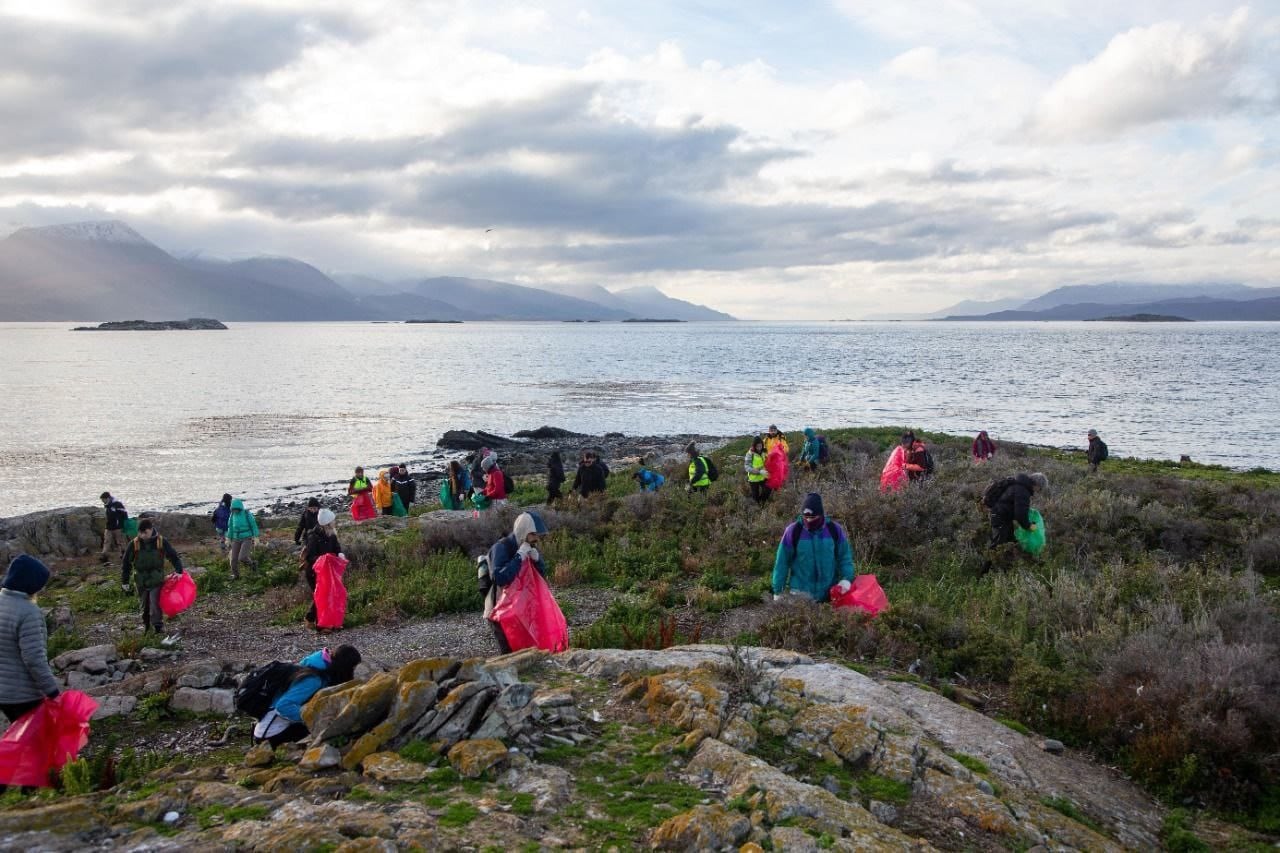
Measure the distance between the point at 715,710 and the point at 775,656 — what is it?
181cm

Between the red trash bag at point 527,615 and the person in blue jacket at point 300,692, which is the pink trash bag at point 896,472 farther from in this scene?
the person in blue jacket at point 300,692

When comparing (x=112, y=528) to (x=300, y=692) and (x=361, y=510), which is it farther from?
(x=300, y=692)

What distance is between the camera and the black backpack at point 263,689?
593cm

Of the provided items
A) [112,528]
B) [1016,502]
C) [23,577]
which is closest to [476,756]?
[23,577]

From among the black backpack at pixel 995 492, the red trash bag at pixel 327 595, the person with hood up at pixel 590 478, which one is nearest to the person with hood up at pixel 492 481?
the person with hood up at pixel 590 478

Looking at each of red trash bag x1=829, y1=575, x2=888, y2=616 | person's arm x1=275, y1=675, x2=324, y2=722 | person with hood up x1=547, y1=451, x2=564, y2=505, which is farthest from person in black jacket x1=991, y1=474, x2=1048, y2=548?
person with hood up x1=547, y1=451, x2=564, y2=505

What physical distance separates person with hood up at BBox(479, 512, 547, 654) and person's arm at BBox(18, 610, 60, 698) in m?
3.80

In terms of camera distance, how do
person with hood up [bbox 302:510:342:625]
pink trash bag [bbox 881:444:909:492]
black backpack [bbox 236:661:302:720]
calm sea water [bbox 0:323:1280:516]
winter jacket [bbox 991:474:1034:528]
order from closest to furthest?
black backpack [bbox 236:661:302:720] < winter jacket [bbox 991:474:1034:528] < person with hood up [bbox 302:510:342:625] < pink trash bag [bbox 881:444:909:492] < calm sea water [bbox 0:323:1280:516]

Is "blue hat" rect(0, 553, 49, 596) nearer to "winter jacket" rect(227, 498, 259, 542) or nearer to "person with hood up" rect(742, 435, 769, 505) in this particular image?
"winter jacket" rect(227, 498, 259, 542)

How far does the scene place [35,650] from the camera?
20.2ft

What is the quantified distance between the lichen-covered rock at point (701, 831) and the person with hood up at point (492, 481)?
14940mm

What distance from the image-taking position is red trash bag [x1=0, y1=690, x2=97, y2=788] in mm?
6031

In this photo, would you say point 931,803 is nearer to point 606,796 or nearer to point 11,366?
point 606,796

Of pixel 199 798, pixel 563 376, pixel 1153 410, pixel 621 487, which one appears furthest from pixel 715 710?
pixel 563 376
